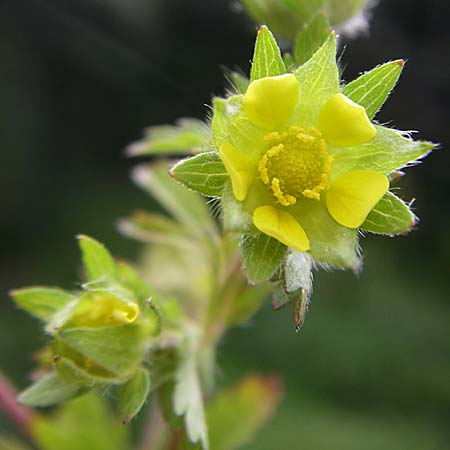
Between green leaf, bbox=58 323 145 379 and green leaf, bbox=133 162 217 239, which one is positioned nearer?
green leaf, bbox=58 323 145 379

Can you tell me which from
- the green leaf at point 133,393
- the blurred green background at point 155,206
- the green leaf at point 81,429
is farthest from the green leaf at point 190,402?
the blurred green background at point 155,206

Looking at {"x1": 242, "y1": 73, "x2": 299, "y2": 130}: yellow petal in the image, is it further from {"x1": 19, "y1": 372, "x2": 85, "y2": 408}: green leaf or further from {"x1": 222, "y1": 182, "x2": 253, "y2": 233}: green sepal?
{"x1": 19, "y1": 372, "x2": 85, "y2": 408}: green leaf

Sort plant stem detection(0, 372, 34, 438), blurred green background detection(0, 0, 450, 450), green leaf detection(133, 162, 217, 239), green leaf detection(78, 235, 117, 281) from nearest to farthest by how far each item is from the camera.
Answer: green leaf detection(78, 235, 117, 281)
plant stem detection(0, 372, 34, 438)
green leaf detection(133, 162, 217, 239)
blurred green background detection(0, 0, 450, 450)

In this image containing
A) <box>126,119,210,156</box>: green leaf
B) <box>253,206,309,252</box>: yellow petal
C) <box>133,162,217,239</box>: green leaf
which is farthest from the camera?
<box>133,162,217,239</box>: green leaf

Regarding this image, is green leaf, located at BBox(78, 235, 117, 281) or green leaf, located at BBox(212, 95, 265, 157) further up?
green leaf, located at BBox(212, 95, 265, 157)

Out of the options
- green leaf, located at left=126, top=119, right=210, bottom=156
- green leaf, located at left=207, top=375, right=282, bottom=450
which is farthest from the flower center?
green leaf, located at left=207, top=375, right=282, bottom=450

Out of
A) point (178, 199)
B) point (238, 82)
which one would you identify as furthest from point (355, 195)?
point (178, 199)
